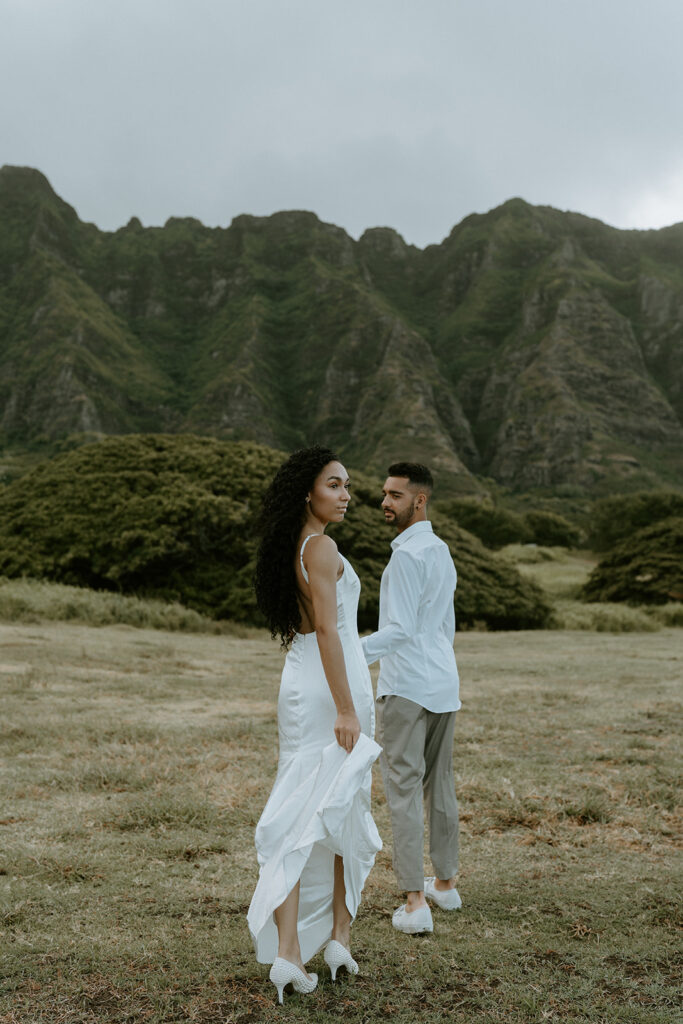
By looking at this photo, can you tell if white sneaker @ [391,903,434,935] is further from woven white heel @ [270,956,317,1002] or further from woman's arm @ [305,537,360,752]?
woman's arm @ [305,537,360,752]

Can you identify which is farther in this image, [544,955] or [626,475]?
[626,475]

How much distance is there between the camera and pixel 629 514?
1795 inches

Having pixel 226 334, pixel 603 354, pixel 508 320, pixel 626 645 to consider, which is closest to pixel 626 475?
pixel 603 354

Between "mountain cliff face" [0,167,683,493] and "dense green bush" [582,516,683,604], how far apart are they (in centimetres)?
5510

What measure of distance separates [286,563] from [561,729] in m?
5.77

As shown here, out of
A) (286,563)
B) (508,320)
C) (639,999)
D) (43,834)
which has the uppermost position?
(508,320)

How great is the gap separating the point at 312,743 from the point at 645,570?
21.1 metres

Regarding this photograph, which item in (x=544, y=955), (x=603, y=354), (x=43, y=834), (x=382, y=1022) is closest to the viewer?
(x=382, y=1022)

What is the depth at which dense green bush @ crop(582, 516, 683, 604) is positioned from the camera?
2177 cm

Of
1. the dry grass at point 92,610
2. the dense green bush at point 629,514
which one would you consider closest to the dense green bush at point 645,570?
the dry grass at point 92,610

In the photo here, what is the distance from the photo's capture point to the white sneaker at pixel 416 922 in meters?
3.64

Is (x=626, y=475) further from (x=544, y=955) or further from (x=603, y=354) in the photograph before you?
(x=544, y=955)

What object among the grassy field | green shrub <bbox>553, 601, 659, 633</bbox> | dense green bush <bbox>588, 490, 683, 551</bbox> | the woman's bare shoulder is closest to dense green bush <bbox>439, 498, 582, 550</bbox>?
dense green bush <bbox>588, 490, 683, 551</bbox>

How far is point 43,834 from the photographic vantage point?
16.0 feet
